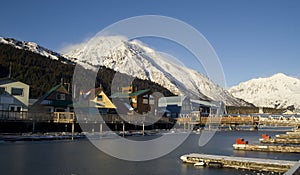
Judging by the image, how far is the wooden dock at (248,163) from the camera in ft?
59.2

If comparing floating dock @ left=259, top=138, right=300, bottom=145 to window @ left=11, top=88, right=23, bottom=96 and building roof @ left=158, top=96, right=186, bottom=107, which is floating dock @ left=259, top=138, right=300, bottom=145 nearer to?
window @ left=11, top=88, right=23, bottom=96

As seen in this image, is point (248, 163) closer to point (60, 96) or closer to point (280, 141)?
point (280, 141)

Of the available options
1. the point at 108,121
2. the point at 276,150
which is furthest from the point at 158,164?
the point at 108,121

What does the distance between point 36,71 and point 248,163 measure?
9651 cm

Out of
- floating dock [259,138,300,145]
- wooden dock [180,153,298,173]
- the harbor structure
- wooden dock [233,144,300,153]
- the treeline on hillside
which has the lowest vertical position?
floating dock [259,138,300,145]

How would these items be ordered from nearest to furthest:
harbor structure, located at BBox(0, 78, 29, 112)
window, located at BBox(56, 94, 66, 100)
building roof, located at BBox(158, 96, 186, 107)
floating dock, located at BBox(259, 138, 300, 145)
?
floating dock, located at BBox(259, 138, 300, 145), harbor structure, located at BBox(0, 78, 29, 112), window, located at BBox(56, 94, 66, 100), building roof, located at BBox(158, 96, 186, 107)

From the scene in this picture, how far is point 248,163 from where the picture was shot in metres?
19.2

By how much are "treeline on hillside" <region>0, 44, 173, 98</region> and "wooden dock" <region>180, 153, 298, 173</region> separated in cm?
6430

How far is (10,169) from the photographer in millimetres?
18047

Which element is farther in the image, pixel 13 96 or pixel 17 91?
pixel 17 91

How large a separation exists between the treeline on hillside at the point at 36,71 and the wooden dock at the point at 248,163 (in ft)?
211

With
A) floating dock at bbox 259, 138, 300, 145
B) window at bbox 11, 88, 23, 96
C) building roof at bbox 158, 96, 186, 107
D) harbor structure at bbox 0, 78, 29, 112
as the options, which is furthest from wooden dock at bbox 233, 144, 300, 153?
building roof at bbox 158, 96, 186, 107

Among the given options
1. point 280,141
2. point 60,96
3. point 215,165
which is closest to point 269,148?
point 280,141

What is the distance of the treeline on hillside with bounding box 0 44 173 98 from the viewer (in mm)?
93906
